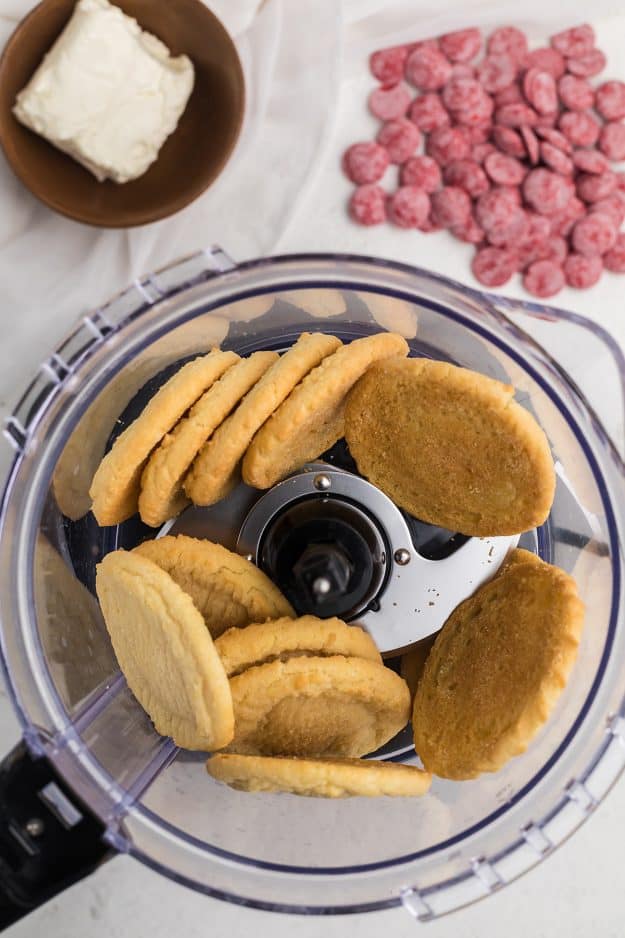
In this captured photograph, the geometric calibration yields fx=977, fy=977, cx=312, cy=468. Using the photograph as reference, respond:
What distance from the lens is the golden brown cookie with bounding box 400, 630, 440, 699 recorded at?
2.25 ft

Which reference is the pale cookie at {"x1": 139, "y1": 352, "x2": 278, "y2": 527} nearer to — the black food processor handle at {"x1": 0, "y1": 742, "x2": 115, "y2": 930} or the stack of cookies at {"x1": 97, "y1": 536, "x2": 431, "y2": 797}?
the stack of cookies at {"x1": 97, "y1": 536, "x2": 431, "y2": 797}

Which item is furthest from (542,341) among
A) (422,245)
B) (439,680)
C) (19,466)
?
(19,466)

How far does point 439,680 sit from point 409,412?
183mm

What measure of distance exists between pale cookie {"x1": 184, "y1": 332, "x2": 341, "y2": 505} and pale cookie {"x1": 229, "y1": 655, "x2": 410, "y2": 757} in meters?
0.12

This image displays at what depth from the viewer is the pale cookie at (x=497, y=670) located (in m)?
0.57

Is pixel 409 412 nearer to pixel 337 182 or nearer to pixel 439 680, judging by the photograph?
pixel 439 680

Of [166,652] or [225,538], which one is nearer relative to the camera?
[166,652]

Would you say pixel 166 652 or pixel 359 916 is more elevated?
pixel 166 652

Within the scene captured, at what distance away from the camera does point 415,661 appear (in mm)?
697

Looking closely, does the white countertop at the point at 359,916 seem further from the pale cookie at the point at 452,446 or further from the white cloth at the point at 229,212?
the pale cookie at the point at 452,446

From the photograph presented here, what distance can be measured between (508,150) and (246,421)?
0.50 m

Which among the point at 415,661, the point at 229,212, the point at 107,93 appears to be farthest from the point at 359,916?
the point at 107,93

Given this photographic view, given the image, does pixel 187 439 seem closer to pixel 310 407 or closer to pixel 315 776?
pixel 310 407

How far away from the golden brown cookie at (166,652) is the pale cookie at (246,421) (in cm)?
6
